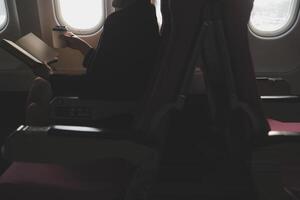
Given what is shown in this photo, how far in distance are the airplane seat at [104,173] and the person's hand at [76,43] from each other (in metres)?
1.28

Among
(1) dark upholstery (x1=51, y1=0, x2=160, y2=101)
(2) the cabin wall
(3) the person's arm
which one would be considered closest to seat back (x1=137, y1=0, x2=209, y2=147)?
(1) dark upholstery (x1=51, y1=0, x2=160, y2=101)

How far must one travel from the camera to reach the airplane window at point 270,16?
270 cm

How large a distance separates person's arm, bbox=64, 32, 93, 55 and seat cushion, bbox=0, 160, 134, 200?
1291mm

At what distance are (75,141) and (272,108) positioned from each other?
103 centimetres

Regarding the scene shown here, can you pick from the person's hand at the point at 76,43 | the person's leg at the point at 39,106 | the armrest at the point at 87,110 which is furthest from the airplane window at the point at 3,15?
the armrest at the point at 87,110

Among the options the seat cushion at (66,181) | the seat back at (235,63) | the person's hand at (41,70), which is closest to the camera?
the seat back at (235,63)

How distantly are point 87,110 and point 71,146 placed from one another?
1.41 ft

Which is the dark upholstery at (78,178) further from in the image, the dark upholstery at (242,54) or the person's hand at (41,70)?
the person's hand at (41,70)

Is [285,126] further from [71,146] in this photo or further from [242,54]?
[71,146]

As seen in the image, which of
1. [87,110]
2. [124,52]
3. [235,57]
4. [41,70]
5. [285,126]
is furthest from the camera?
[41,70]

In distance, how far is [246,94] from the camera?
107 centimetres

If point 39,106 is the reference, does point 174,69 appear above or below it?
above

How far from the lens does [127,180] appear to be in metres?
1.27

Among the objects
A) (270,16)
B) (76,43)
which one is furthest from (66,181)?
(270,16)
